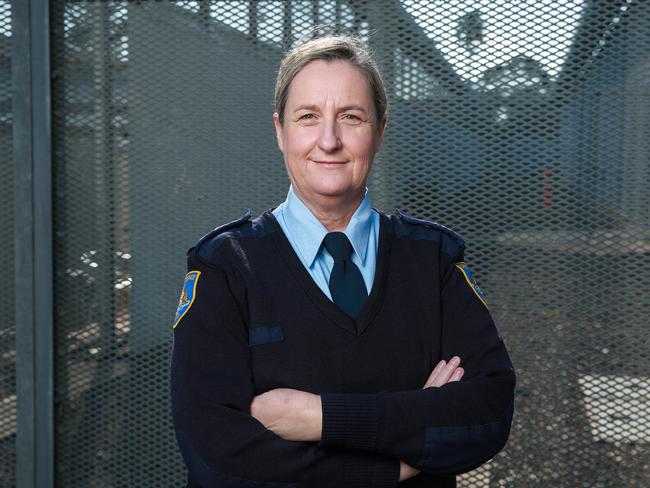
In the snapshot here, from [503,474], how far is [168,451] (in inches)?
48.3

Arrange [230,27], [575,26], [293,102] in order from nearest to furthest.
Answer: [293,102] → [575,26] → [230,27]

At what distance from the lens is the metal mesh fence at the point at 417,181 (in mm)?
2432

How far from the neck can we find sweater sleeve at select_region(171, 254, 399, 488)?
0.27 metres

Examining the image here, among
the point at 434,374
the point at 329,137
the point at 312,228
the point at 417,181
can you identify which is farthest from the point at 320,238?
the point at 417,181

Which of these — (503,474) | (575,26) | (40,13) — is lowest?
(503,474)

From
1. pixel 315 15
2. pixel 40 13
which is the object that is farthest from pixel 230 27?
pixel 40 13

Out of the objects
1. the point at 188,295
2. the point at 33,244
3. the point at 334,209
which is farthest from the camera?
the point at 33,244

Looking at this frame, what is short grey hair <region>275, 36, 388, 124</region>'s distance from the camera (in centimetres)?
150

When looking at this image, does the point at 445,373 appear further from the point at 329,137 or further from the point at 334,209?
the point at 329,137

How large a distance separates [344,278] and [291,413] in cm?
31

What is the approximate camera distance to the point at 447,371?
1458mm

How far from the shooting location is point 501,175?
8.13 feet

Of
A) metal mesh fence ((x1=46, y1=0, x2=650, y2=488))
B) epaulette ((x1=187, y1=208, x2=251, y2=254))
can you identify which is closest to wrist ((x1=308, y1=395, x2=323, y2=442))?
epaulette ((x1=187, y1=208, x2=251, y2=254))

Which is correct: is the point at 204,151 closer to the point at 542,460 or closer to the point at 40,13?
the point at 40,13
